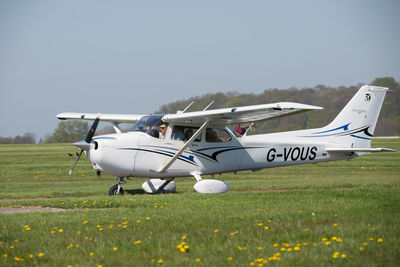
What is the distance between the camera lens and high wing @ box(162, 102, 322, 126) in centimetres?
1371

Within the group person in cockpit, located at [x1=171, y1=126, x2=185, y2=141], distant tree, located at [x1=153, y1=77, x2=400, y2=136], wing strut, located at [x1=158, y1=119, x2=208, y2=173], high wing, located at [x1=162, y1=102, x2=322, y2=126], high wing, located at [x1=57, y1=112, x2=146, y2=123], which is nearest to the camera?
high wing, located at [x1=162, y1=102, x2=322, y2=126]

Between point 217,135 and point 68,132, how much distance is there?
79481 millimetres

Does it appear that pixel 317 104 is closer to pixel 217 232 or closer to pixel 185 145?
pixel 185 145

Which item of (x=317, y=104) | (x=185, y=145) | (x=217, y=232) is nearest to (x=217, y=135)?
(x=185, y=145)

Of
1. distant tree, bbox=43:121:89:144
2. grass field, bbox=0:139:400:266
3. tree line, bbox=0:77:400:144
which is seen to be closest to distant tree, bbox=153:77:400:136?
tree line, bbox=0:77:400:144

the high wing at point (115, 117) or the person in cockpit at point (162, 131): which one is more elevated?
the high wing at point (115, 117)

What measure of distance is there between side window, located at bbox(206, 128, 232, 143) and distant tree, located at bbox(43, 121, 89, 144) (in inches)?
2898

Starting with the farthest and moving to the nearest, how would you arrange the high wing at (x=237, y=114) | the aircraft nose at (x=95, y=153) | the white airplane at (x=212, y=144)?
the white airplane at (x=212, y=144)
the aircraft nose at (x=95, y=153)
the high wing at (x=237, y=114)

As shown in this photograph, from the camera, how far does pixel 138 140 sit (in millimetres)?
15109

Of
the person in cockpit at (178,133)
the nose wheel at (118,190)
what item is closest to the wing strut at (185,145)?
the person in cockpit at (178,133)

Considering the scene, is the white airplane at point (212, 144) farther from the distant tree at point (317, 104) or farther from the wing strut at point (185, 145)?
the distant tree at point (317, 104)

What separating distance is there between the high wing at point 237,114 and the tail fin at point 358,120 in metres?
4.19

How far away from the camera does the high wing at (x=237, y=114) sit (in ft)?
45.0

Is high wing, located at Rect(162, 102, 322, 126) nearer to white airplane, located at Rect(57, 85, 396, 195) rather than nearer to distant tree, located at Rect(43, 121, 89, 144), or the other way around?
white airplane, located at Rect(57, 85, 396, 195)
